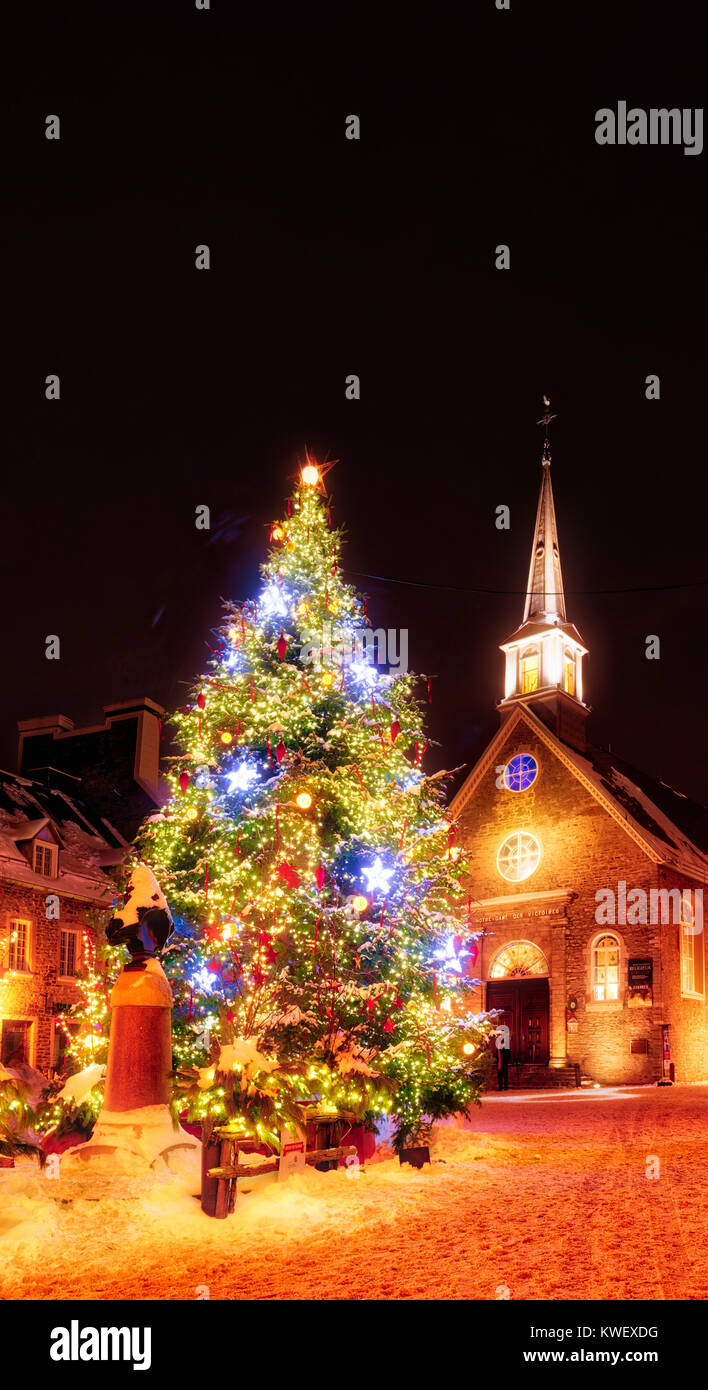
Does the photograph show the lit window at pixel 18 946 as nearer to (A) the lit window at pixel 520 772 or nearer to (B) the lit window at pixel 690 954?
(A) the lit window at pixel 520 772

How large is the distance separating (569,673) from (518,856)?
7367 millimetres

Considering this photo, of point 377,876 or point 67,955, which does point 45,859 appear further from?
point 377,876

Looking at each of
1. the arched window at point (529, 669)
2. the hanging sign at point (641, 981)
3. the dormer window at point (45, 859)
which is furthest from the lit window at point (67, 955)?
the arched window at point (529, 669)

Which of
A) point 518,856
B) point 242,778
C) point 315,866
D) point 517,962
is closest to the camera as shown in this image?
point 315,866

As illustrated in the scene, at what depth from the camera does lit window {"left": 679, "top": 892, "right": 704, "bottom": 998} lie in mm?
30188

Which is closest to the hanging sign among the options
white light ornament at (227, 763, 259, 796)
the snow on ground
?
the snow on ground

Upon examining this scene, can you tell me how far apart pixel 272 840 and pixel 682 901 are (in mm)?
21751

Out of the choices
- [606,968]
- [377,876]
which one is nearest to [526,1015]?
[606,968]

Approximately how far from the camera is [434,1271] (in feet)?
21.0

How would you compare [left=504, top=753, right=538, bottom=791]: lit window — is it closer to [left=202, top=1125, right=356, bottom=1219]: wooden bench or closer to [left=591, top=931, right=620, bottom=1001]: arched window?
[left=591, top=931, right=620, bottom=1001]: arched window

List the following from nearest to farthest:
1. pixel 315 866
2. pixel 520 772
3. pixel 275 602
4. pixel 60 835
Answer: pixel 315 866 < pixel 275 602 < pixel 60 835 < pixel 520 772

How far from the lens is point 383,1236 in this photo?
749cm
